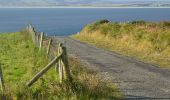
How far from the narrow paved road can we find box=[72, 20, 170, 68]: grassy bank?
1704 millimetres

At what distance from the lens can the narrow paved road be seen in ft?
51.1

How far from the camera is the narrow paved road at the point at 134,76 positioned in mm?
15566

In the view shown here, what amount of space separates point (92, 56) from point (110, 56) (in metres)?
1.20

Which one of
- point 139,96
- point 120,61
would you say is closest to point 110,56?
point 120,61

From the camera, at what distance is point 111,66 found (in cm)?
2311

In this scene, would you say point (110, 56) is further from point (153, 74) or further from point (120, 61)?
point (153, 74)

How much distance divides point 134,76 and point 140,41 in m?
13.9

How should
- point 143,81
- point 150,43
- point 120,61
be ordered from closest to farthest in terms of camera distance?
point 143,81 < point 120,61 < point 150,43

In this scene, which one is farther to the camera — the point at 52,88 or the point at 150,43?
the point at 150,43

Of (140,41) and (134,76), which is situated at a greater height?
(134,76)

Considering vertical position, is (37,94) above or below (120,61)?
above

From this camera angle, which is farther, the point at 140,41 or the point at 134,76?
the point at 140,41

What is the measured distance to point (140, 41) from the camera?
109 ft

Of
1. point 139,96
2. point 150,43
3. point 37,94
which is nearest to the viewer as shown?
point 37,94
